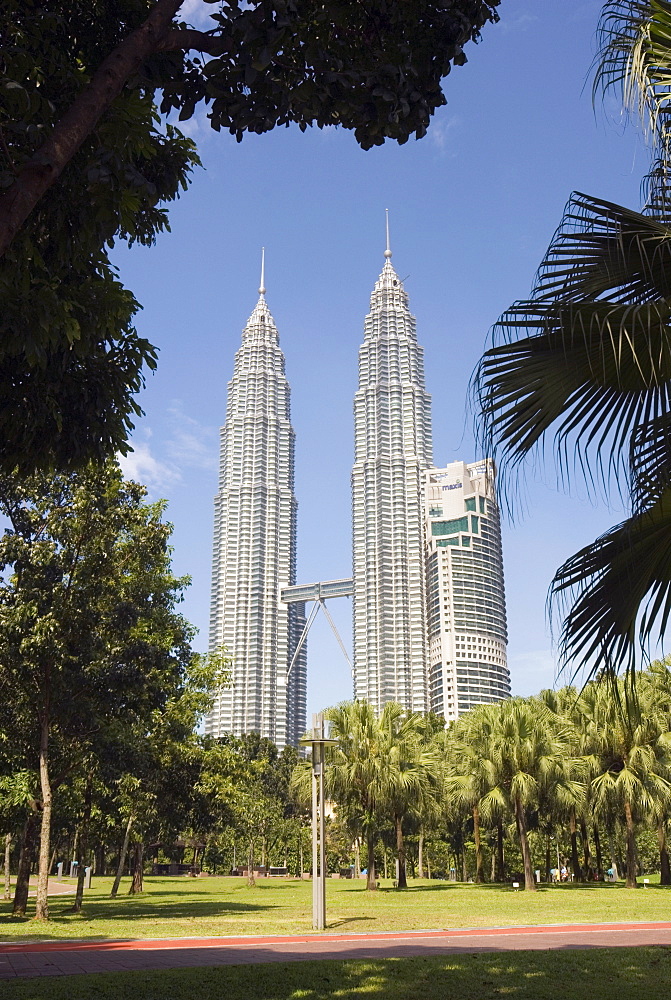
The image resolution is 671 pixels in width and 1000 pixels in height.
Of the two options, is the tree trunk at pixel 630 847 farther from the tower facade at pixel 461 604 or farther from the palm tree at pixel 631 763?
the tower facade at pixel 461 604

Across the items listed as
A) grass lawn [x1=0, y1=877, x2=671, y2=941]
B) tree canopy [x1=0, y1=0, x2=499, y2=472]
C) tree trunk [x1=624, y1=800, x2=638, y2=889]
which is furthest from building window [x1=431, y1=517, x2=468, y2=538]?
tree canopy [x1=0, y1=0, x2=499, y2=472]

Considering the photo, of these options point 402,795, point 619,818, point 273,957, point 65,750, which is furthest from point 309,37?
point 619,818

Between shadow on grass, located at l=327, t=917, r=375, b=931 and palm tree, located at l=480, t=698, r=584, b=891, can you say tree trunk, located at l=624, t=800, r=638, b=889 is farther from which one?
shadow on grass, located at l=327, t=917, r=375, b=931

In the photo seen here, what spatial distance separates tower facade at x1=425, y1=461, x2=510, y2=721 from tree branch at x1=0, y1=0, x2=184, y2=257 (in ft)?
569

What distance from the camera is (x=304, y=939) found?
54.2 feet

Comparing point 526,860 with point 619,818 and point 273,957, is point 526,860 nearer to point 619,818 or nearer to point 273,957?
point 619,818

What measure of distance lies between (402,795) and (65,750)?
12822 mm

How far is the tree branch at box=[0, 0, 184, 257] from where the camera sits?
226 inches

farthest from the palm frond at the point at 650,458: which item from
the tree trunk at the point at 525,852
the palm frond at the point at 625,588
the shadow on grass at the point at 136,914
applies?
the tree trunk at the point at 525,852

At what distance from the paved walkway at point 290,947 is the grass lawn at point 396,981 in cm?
121

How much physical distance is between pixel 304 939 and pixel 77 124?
15.0m

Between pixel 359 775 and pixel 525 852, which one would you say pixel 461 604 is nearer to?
pixel 525 852

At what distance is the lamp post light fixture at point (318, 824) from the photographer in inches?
715

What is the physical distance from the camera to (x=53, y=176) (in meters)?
5.88
